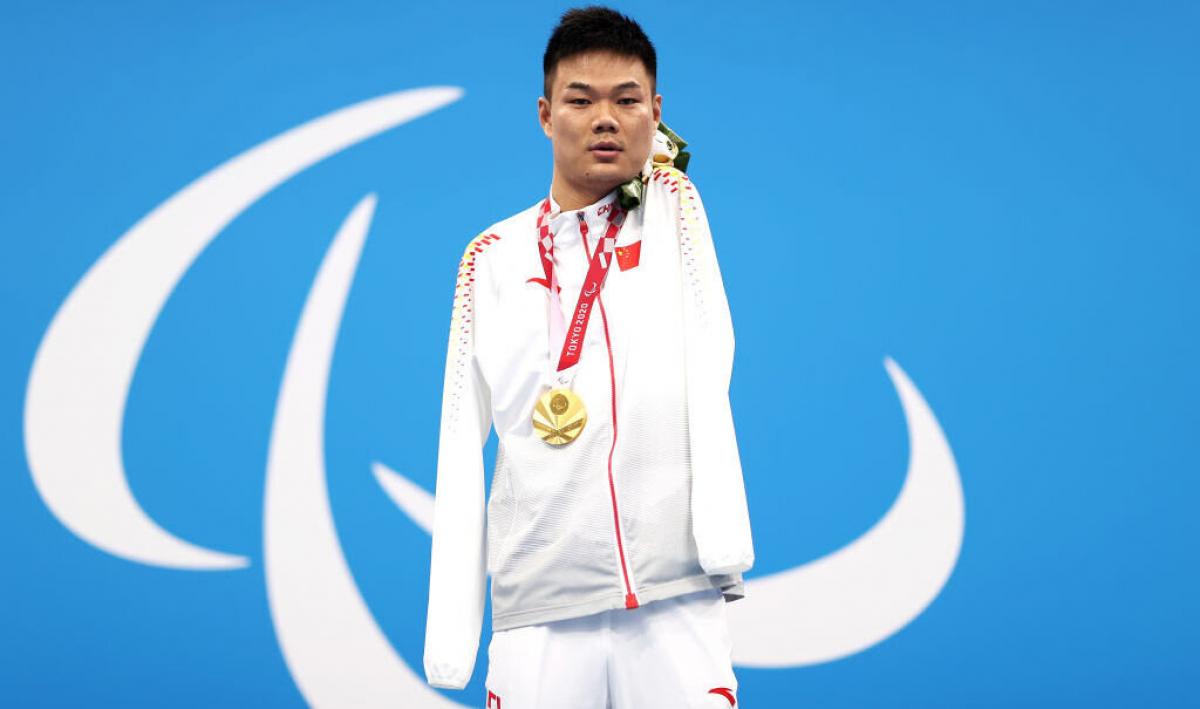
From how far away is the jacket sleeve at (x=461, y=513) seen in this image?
1594 millimetres

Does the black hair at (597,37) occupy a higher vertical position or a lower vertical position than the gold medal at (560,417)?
higher

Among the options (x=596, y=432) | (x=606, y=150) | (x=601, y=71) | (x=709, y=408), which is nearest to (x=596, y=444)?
(x=596, y=432)

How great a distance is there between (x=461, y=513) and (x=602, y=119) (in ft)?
1.88

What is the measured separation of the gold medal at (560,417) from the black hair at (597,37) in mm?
472

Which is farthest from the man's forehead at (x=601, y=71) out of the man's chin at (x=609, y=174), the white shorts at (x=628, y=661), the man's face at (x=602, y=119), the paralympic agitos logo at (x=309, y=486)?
the paralympic agitos logo at (x=309, y=486)

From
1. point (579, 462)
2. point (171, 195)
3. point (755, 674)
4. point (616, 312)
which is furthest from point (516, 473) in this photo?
point (171, 195)

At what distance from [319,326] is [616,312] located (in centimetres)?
172

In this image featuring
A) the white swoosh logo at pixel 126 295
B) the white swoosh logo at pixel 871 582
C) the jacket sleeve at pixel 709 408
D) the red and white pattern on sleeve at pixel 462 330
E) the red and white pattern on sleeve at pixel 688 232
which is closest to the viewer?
the jacket sleeve at pixel 709 408

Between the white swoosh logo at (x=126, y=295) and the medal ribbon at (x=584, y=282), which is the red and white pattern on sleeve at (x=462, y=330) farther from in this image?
the white swoosh logo at (x=126, y=295)

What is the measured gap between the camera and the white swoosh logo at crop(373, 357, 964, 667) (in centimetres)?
300

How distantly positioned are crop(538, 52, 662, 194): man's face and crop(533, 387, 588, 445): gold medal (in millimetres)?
308

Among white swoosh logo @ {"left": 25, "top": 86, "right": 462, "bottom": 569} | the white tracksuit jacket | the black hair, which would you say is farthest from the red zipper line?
white swoosh logo @ {"left": 25, "top": 86, "right": 462, "bottom": 569}

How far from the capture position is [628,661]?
59.2 inches

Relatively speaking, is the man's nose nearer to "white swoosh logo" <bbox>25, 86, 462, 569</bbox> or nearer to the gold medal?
the gold medal
